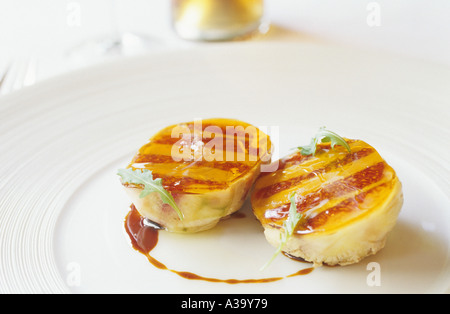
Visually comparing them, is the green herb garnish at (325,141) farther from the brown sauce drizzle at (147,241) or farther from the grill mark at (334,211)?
the brown sauce drizzle at (147,241)

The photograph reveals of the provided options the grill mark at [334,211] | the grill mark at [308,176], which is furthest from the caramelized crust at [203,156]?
the grill mark at [334,211]

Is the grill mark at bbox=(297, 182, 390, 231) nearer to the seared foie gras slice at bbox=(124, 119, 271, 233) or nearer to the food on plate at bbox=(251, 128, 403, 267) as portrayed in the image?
the food on plate at bbox=(251, 128, 403, 267)

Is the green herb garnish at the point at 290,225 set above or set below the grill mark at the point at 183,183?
below

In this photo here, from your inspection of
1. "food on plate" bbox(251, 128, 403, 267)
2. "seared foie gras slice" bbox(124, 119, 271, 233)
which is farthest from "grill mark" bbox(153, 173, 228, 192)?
"food on plate" bbox(251, 128, 403, 267)

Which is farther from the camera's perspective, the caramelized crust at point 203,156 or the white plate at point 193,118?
the caramelized crust at point 203,156

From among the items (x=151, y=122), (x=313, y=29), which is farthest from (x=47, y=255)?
(x=313, y=29)

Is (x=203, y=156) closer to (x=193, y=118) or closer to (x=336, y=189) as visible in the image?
(x=336, y=189)
